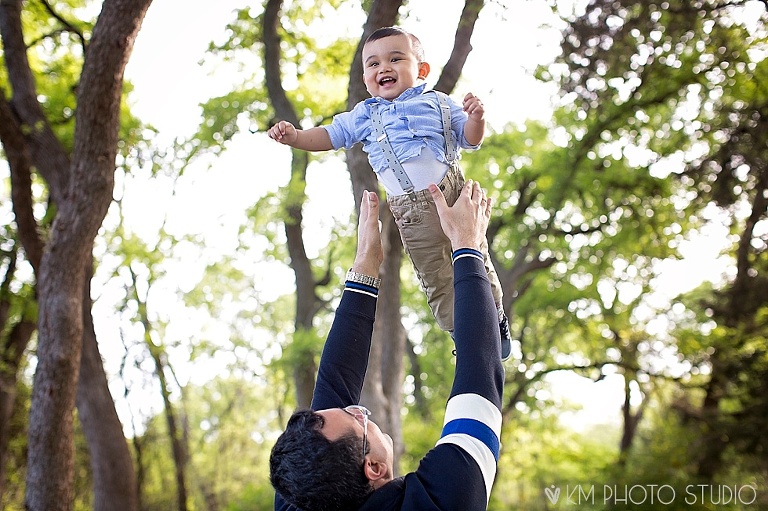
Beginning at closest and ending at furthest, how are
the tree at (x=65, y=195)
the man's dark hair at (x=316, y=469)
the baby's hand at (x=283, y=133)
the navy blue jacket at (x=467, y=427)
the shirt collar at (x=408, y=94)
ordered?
1. the navy blue jacket at (x=467, y=427)
2. the man's dark hair at (x=316, y=469)
3. the baby's hand at (x=283, y=133)
4. the shirt collar at (x=408, y=94)
5. the tree at (x=65, y=195)

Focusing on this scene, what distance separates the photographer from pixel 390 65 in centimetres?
273

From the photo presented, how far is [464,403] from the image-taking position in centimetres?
195

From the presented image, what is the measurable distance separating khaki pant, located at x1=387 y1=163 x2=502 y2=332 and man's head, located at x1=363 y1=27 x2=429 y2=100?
0.34 m

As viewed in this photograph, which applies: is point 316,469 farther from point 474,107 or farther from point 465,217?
point 474,107

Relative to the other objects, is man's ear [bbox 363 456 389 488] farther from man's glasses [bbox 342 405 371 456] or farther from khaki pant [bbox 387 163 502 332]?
khaki pant [bbox 387 163 502 332]

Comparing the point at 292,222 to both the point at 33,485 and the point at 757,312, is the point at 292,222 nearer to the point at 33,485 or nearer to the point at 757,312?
the point at 33,485

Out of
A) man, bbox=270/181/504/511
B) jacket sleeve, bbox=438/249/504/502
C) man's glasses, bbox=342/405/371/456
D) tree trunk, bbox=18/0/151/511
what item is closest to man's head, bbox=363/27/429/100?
man, bbox=270/181/504/511

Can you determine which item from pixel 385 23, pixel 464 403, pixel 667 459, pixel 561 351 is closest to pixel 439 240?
pixel 464 403

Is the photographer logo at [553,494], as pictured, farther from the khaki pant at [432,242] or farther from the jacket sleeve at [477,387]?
the jacket sleeve at [477,387]

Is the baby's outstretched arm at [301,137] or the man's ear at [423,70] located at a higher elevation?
the man's ear at [423,70]

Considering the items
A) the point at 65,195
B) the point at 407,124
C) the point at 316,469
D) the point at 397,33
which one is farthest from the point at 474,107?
the point at 65,195

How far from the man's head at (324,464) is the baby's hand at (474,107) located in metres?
1.08

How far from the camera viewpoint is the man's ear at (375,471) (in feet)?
6.92

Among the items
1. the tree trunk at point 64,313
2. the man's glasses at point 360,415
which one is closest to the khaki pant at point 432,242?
the man's glasses at point 360,415
